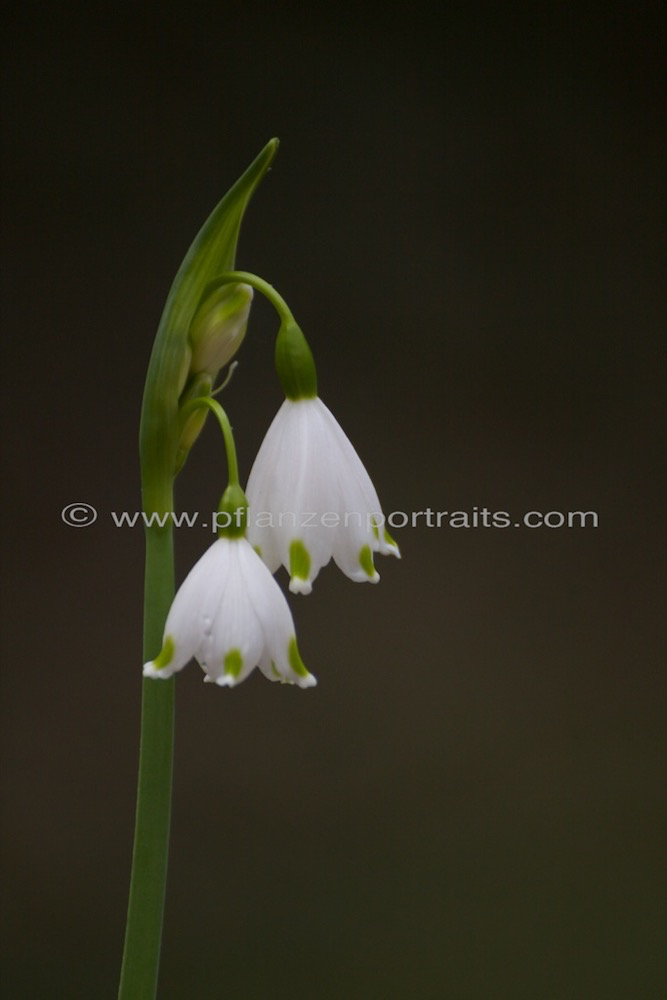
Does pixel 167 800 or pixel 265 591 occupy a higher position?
pixel 265 591

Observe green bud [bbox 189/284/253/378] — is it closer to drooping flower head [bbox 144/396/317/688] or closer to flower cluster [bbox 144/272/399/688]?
flower cluster [bbox 144/272/399/688]

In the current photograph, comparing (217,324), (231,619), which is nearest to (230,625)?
(231,619)

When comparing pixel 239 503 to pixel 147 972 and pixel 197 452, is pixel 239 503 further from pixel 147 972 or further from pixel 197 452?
pixel 197 452

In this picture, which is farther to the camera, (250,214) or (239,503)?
(250,214)

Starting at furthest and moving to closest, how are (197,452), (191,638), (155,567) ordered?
(197,452), (155,567), (191,638)

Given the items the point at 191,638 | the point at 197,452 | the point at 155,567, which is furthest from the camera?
the point at 197,452

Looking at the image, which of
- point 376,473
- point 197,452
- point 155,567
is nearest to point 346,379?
point 376,473
